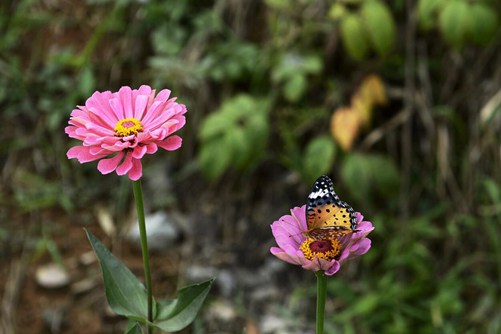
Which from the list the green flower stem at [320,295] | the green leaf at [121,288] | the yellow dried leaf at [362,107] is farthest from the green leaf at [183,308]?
the yellow dried leaf at [362,107]

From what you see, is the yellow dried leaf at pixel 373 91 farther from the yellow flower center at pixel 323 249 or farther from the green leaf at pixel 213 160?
the yellow flower center at pixel 323 249

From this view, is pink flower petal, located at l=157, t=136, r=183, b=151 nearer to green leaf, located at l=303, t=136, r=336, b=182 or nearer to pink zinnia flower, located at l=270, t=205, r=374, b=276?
pink zinnia flower, located at l=270, t=205, r=374, b=276

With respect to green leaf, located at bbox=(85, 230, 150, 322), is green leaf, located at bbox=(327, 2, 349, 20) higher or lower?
higher

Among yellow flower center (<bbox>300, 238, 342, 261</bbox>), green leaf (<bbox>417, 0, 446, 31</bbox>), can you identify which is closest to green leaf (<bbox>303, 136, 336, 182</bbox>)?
green leaf (<bbox>417, 0, 446, 31</bbox>)

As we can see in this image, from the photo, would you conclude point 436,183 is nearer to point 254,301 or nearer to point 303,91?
point 303,91

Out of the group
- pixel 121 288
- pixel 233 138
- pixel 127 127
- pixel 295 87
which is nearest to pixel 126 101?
pixel 127 127

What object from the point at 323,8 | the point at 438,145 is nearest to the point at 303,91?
the point at 323,8
